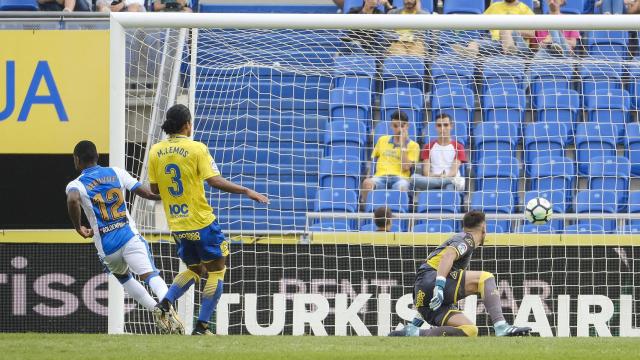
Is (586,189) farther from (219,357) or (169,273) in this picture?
(219,357)

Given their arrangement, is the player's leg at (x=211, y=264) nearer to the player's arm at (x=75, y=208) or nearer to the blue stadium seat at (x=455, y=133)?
the player's arm at (x=75, y=208)

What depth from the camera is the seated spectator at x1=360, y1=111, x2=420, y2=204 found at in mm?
12188

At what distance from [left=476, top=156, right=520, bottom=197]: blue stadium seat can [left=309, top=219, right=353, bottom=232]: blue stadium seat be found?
1428 mm

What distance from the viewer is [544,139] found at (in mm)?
12336

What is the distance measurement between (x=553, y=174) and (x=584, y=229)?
0.65m

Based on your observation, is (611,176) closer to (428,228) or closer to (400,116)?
(428,228)

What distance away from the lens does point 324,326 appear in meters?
11.8

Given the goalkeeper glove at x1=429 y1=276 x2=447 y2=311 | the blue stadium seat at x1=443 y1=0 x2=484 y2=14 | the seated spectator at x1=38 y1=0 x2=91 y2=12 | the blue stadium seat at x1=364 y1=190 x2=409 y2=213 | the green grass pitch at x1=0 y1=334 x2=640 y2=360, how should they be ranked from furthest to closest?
the blue stadium seat at x1=443 y1=0 x2=484 y2=14 → the seated spectator at x1=38 y1=0 x2=91 y2=12 → the blue stadium seat at x1=364 y1=190 x2=409 y2=213 → the goalkeeper glove at x1=429 y1=276 x2=447 y2=311 → the green grass pitch at x1=0 y1=334 x2=640 y2=360

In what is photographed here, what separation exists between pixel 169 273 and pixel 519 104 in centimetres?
392

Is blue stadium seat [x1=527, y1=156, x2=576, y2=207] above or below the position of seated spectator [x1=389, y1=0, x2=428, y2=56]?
below

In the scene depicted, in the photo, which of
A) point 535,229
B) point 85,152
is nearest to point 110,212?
point 85,152

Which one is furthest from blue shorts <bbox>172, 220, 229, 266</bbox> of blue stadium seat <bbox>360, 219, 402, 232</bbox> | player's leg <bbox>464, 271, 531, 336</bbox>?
blue stadium seat <bbox>360, 219, 402, 232</bbox>

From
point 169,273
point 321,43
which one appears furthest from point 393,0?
point 169,273

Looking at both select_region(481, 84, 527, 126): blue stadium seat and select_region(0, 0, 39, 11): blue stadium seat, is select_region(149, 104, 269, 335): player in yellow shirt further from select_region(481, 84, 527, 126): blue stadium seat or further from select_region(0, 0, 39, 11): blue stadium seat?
select_region(0, 0, 39, 11): blue stadium seat
